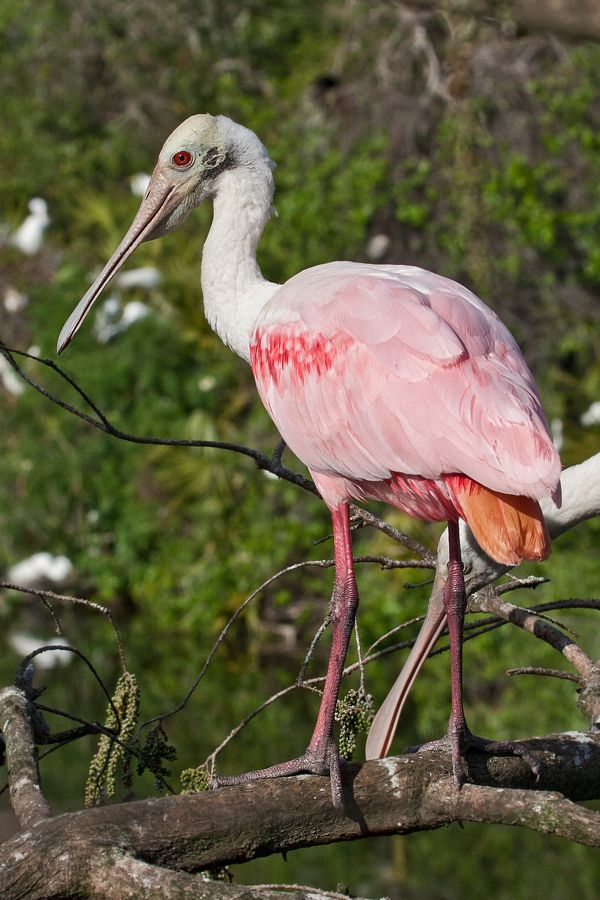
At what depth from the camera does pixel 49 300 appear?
1641 cm

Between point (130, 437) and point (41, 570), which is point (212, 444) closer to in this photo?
point (130, 437)

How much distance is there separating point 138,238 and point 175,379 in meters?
10.1

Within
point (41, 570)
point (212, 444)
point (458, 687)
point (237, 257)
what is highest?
point (237, 257)

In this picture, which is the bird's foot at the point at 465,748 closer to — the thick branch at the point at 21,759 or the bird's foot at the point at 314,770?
the bird's foot at the point at 314,770

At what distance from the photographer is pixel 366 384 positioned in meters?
4.00

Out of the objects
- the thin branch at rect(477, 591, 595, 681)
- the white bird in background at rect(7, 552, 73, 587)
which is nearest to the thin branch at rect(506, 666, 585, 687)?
the thin branch at rect(477, 591, 595, 681)

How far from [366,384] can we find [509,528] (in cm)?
66

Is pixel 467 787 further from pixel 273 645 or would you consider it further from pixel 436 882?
pixel 273 645

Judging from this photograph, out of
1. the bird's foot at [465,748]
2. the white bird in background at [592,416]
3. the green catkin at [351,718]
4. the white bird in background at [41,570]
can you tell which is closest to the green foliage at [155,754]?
the green catkin at [351,718]

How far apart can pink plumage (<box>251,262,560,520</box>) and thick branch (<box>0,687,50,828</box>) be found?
1.17 meters

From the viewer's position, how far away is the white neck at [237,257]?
450cm

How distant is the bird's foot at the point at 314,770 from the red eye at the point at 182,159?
197cm

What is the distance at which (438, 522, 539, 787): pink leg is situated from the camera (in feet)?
→ 11.3

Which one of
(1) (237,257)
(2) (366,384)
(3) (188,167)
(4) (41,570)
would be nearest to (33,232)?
(4) (41,570)
